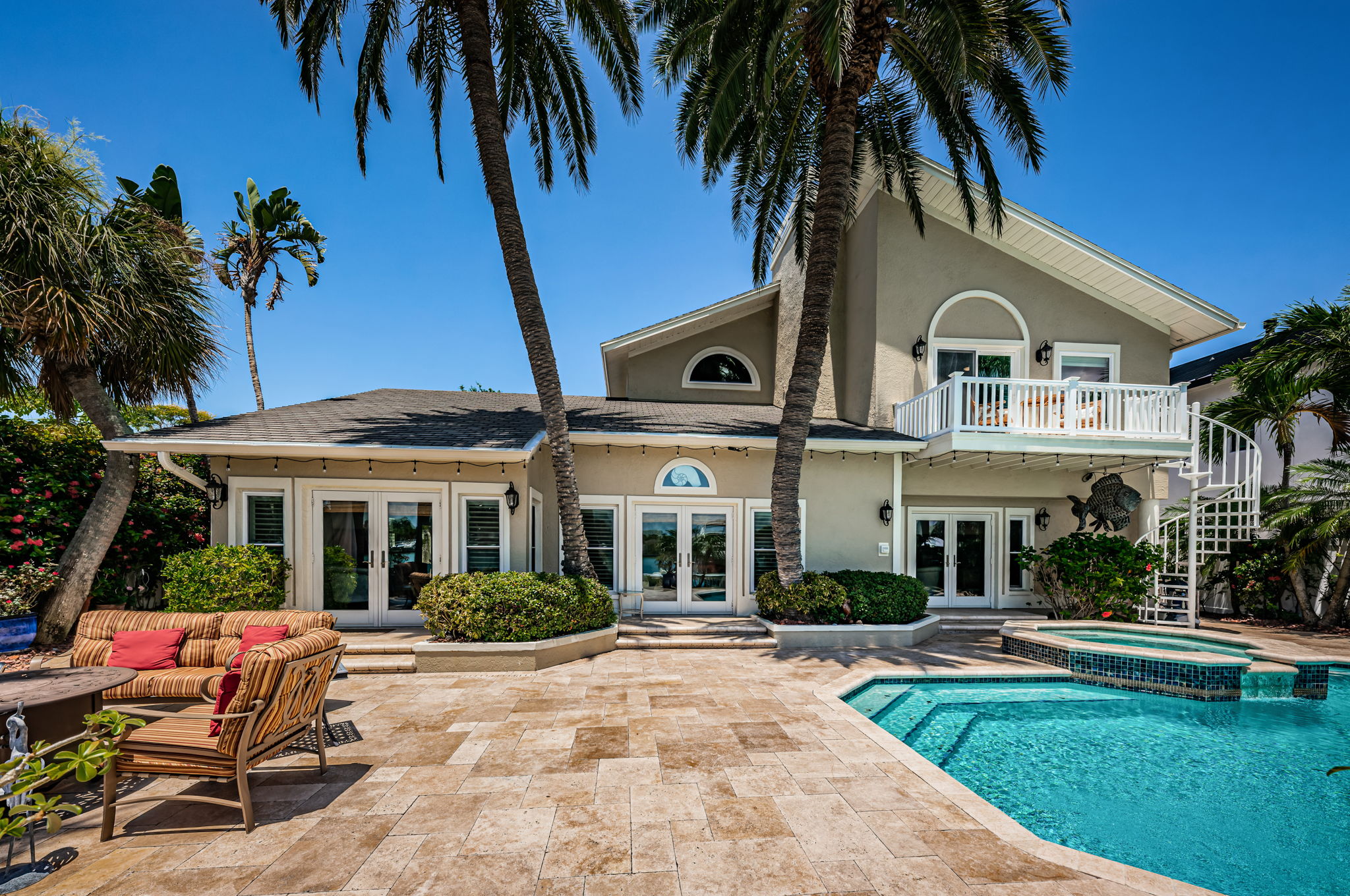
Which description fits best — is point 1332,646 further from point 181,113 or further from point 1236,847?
point 181,113

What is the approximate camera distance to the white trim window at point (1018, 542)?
535 inches

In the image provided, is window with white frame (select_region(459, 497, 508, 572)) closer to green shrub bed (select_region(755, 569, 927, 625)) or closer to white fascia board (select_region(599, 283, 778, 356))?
green shrub bed (select_region(755, 569, 927, 625))

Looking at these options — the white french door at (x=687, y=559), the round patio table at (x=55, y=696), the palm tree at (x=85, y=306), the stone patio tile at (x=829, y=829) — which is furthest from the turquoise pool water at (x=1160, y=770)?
the palm tree at (x=85, y=306)

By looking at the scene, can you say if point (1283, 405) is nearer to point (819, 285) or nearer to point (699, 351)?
point (819, 285)

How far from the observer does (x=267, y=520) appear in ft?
31.7

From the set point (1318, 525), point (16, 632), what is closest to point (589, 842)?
point (16, 632)

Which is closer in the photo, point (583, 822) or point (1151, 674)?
point (583, 822)

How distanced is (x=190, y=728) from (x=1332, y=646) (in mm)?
16029

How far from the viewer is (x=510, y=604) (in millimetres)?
8305

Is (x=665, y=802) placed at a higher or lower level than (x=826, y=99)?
lower

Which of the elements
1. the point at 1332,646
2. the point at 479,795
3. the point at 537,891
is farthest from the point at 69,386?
the point at 1332,646

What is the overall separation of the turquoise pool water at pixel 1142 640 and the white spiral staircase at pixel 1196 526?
6.77ft

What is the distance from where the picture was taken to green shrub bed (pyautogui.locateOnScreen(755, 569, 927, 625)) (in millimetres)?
10016

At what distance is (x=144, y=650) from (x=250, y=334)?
18617 millimetres
